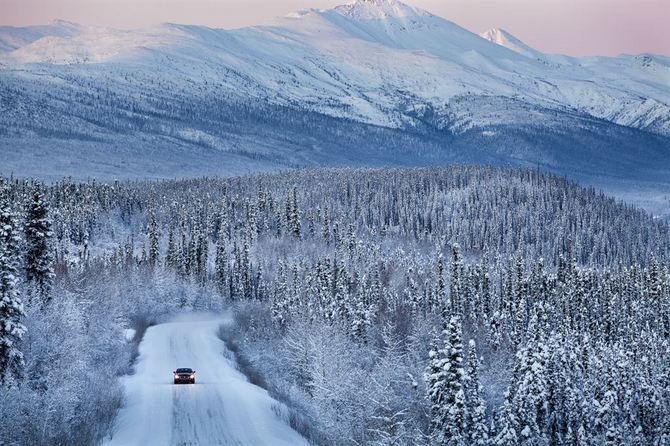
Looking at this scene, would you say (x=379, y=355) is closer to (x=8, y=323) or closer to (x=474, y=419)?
(x=474, y=419)

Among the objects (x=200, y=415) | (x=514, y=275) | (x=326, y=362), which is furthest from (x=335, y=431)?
(x=514, y=275)

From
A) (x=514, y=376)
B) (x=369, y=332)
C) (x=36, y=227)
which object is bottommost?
(x=369, y=332)

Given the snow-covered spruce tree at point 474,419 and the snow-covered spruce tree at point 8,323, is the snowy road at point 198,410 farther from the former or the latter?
the snow-covered spruce tree at point 474,419

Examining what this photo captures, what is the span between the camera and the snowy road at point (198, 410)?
54281mm

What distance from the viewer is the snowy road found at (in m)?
54.3

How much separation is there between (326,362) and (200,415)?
16.3 m

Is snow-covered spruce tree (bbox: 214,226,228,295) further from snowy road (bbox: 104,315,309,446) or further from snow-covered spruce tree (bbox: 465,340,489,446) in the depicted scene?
snow-covered spruce tree (bbox: 465,340,489,446)

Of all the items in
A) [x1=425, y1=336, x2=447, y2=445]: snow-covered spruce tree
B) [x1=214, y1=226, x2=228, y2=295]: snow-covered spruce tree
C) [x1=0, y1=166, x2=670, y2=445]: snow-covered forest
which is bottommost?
[x1=214, y1=226, x2=228, y2=295]: snow-covered spruce tree

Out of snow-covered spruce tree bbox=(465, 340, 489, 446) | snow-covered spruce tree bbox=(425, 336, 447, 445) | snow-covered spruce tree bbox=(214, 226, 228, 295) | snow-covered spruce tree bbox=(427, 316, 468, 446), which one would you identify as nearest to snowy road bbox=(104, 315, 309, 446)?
snow-covered spruce tree bbox=(425, 336, 447, 445)

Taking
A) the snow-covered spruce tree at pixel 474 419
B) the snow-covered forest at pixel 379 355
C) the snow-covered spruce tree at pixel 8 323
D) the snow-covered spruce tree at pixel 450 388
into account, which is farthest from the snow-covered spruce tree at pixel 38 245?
the snow-covered spruce tree at pixel 474 419

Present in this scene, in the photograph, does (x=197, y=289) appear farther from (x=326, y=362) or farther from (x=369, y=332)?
(x=326, y=362)

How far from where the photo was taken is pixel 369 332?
10175 cm

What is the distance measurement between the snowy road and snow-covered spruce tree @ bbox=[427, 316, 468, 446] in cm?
874

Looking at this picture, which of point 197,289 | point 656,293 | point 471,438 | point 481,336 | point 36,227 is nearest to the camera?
point 471,438
